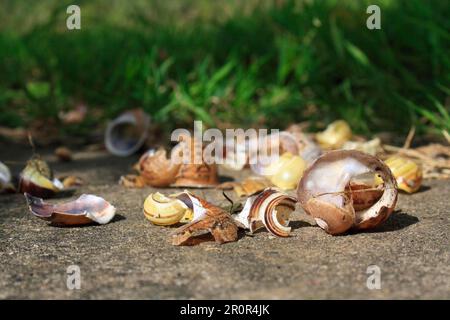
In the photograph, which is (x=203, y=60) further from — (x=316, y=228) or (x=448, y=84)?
(x=316, y=228)

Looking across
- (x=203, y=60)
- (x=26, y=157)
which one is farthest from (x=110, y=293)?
(x=203, y=60)

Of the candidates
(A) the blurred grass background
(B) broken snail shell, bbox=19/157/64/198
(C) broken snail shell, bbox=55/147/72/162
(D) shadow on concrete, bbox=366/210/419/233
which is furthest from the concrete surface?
(A) the blurred grass background

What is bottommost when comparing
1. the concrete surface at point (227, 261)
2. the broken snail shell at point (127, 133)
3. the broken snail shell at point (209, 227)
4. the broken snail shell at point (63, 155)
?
the concrete surface at point (227, 261)

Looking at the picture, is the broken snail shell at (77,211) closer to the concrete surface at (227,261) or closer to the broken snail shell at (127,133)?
the concrete surface at (227,261)

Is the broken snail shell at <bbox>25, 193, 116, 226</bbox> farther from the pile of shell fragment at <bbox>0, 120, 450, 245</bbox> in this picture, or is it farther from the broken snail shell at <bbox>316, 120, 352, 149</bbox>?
the broken snail shell at <bbox>316, 120, 352, 149</bbox>

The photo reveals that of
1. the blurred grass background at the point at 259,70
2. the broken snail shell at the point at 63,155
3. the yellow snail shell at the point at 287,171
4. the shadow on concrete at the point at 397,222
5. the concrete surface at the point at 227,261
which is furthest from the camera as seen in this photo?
the blurred grass background at the point at 259,70

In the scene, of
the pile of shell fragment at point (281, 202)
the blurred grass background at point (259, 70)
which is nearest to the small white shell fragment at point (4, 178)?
the pile of shell fragment at point (281, 202)
